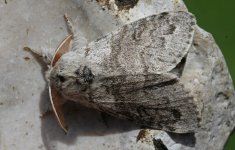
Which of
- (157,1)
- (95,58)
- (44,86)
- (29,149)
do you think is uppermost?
(157,1)

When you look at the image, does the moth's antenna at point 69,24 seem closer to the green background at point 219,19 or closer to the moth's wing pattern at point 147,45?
the moth's wing pattern at point 147,45

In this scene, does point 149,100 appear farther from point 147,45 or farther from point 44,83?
point 44,83

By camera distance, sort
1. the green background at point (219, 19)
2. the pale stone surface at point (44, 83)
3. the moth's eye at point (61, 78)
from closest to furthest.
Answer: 1. the moth's eye at point (61, 78)
2. the pale stone surface at point (44, 83)
3. the green background at point (219, 19)

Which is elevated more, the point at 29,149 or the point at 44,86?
the point at 44,86

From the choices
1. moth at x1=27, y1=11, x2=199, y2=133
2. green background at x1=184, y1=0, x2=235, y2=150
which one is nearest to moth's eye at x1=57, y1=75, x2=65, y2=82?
moth at x1=27, y1=11, x2=199, y2=133

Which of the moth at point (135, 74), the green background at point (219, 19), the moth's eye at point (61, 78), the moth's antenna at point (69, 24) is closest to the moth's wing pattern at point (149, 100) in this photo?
the moth at point (135, 74)

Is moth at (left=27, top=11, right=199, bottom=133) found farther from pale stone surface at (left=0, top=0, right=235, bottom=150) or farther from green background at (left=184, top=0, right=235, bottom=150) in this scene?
green background at (left=184, top=0, right=235, bottom=150)

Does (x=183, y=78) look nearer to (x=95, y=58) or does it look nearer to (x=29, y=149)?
(x=95, y=58)

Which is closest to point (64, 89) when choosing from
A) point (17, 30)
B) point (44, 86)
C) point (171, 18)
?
point (44, 86)

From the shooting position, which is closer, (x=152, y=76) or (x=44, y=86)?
(x=152, y=76)
